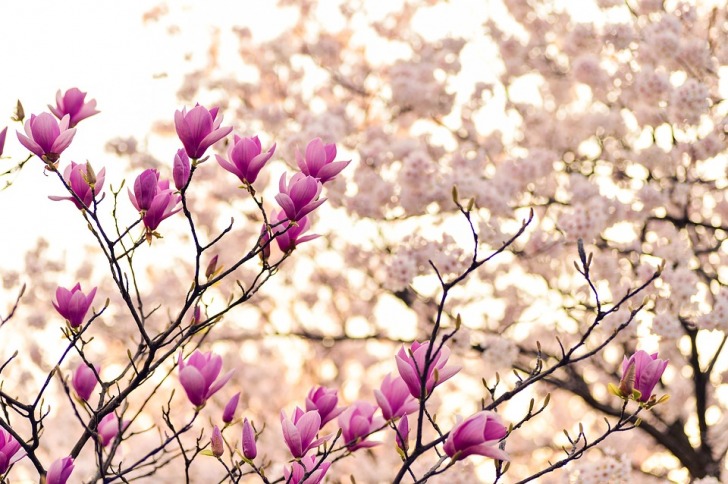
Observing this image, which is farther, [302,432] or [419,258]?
[419,258]

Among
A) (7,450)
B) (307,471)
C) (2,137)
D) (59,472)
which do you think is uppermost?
(2,137)

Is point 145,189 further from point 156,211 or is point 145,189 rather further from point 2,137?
point 2,137

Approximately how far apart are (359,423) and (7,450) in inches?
32.1

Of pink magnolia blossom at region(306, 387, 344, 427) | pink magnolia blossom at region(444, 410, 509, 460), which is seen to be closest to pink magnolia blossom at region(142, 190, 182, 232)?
pink magnolia blossom at region(306, 387, 344, 427)

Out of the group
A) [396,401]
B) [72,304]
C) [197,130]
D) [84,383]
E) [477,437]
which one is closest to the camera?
[477,437]

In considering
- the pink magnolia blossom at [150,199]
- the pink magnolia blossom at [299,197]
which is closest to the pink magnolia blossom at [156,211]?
the pink magnolia blossom at [150,199]

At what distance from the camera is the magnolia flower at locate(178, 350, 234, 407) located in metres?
1.81

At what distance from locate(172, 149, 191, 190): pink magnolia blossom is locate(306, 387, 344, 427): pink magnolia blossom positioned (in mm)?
617

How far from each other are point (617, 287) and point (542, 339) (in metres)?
2.32

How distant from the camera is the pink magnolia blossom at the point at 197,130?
1.71 m

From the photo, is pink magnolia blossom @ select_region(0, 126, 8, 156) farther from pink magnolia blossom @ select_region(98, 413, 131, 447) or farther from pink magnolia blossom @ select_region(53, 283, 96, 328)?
pink magnolia blossom @ select_region(98, 413, 131, 447)

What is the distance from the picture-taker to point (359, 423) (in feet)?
6.25

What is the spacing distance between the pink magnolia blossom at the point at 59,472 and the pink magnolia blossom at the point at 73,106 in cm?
91

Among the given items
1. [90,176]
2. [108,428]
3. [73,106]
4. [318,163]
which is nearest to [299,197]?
[318,163]
